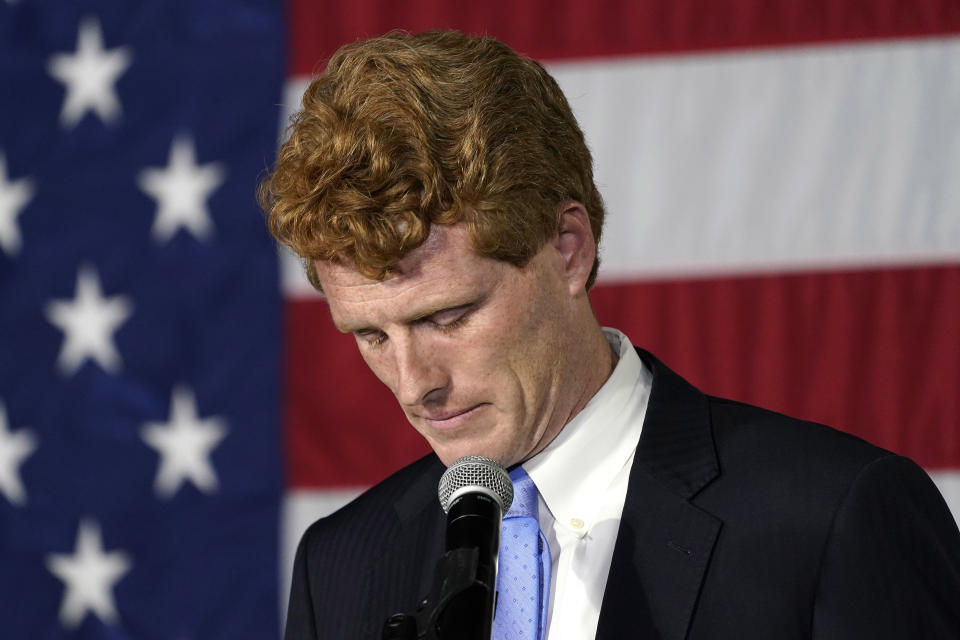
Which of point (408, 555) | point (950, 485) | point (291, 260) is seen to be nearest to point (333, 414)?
point (291, 260)

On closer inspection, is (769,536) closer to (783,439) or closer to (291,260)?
(783,439)

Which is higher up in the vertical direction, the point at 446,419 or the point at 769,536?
the point at 446,419

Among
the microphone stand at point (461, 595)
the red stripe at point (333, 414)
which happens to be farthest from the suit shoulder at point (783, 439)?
the red stripe at point (333, 414)

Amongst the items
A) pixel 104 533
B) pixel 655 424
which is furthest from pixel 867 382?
pixel 104 533

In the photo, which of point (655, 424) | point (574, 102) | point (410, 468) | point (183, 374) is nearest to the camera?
point (655, 424)

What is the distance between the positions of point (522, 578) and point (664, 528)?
17cm

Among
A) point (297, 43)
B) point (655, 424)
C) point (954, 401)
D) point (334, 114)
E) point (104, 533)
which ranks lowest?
point (104, 533)

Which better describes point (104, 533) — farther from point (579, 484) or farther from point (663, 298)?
point (579, 484)

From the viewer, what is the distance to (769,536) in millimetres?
1192

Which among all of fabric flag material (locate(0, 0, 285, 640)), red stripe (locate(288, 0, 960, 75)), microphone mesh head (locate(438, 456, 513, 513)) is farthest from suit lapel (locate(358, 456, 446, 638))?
red stripe (locate(288, 0, 960, 75))

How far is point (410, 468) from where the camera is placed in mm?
1598

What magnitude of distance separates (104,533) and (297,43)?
113cm

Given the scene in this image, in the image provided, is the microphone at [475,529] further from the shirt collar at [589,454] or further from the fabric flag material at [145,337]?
the fabric flag material at [145,337]

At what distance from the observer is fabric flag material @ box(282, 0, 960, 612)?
2.15 m
